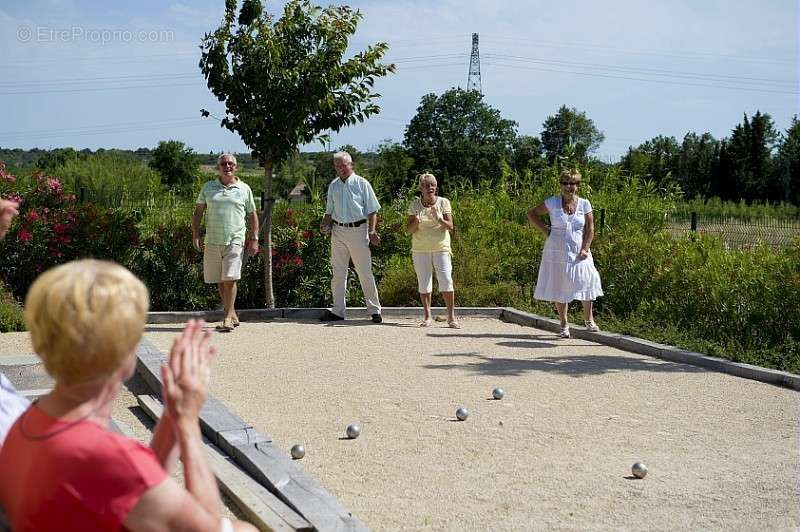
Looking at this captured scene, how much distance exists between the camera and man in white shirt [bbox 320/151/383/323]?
11.6 m

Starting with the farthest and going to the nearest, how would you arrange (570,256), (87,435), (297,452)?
(570,256) < (297,452) < (87,435)

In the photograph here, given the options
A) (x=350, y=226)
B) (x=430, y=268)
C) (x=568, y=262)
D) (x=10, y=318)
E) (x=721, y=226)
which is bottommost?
(x=10, y=318)

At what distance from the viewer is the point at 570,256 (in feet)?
34.6

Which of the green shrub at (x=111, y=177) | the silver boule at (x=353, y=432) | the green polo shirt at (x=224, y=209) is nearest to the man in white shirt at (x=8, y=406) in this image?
the silver boule at (x=353, y=432)

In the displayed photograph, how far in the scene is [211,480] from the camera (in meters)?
2.52

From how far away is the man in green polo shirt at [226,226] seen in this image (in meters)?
10.7

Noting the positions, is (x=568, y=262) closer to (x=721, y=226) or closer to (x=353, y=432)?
(x=353, y=432)

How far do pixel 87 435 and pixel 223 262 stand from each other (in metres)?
8.64

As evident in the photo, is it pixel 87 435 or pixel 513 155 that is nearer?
pixel 87 435

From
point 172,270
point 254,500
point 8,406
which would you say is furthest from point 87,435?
point 172,270

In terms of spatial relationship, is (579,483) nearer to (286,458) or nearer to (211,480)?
(286,458)

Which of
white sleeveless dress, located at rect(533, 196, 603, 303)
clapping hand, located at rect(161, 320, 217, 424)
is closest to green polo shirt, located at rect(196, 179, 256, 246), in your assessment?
white sleeveless dress, located at rect(533, 196, 603, 303)

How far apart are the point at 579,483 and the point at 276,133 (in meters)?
8.08

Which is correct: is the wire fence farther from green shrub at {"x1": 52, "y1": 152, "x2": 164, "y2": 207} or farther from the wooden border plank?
green shrub at {"x1": 52, "y1": 152, "x2": 164, "y2": 207}
